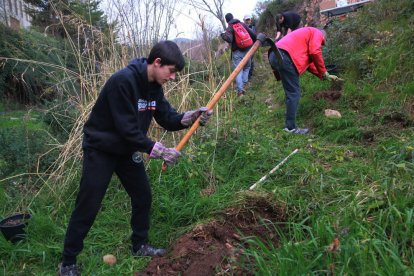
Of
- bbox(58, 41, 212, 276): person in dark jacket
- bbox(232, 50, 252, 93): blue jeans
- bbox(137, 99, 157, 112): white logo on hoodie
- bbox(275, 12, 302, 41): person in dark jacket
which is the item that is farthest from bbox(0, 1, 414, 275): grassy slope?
bbox(232, 50, 252, 93): blue jeans

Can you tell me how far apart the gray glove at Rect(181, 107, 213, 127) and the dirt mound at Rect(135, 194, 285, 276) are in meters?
0.67

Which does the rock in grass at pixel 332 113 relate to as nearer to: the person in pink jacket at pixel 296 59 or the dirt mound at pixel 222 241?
the person in pink jacket at pixel 296 59

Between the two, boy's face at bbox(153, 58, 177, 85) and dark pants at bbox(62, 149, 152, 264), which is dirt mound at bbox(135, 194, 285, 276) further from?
boy's face at bbox(153, 58, 177, 85)

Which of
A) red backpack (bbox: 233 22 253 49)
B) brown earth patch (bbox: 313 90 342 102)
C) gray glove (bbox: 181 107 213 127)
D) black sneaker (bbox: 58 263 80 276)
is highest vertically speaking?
red backpack (bbox: 233 22 253 49)

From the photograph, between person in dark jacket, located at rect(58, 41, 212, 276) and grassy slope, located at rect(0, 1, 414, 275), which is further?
person in dark jacket, located at rect(58, 41, 212, 276)

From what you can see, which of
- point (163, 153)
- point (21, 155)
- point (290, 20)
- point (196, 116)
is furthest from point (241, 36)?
point (163, 153)

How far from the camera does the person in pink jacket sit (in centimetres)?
466

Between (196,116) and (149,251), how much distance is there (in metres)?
1.02

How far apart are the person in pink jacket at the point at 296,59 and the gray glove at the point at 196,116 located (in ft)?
7.25

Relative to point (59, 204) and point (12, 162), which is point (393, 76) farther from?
point (12, 162)

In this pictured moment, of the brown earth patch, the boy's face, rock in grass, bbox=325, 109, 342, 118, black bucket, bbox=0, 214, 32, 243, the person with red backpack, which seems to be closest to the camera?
the boy's face

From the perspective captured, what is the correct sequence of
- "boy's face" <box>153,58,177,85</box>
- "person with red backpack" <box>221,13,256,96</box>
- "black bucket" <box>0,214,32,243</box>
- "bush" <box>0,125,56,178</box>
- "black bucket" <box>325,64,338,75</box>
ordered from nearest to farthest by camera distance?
"boy's face" <box>153,58,177,85</box>, "black bucket" <box>0,214,32,243</box>, "bush" <box>0,125,56,178</box>, "black bucket" <box>325,64,338,75</box>, "person with red backpack" <box>221,13,256,96</box>

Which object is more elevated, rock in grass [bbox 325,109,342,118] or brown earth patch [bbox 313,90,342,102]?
brown earth patch [bbox 313,90,342,102]

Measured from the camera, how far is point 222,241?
2.53m
